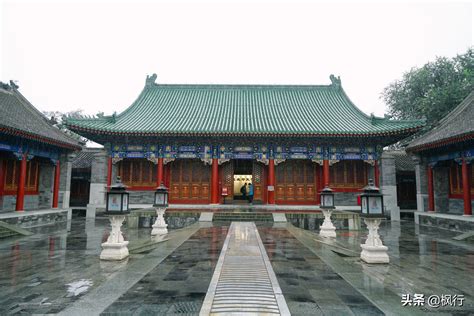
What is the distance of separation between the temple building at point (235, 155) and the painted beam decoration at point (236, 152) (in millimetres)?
63

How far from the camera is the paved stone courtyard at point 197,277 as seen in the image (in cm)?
409

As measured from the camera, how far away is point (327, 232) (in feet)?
35.5

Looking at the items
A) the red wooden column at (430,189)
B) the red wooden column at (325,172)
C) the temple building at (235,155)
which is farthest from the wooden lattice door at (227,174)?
the red wooden column at (430,189)

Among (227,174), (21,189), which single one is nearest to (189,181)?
(227,174)

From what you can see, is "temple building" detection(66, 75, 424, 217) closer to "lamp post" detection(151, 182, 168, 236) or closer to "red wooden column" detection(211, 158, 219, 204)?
"red wooden column" detection(211, 158, 219, 204)

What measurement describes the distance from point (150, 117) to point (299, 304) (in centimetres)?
1735

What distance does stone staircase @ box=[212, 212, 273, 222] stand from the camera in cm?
1377

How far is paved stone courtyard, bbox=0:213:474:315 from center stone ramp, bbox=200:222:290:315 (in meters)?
0.21

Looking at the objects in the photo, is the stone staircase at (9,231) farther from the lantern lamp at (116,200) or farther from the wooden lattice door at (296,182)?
the wooden lattice door at (296,182)

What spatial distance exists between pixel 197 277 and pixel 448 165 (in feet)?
53.4

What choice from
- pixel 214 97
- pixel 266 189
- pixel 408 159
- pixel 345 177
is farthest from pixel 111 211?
pixel 408 159

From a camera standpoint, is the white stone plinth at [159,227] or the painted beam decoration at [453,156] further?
the painted beam decoration at [453,156]

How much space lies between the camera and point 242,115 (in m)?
19.6

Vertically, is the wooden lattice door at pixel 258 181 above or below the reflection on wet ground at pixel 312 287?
above
